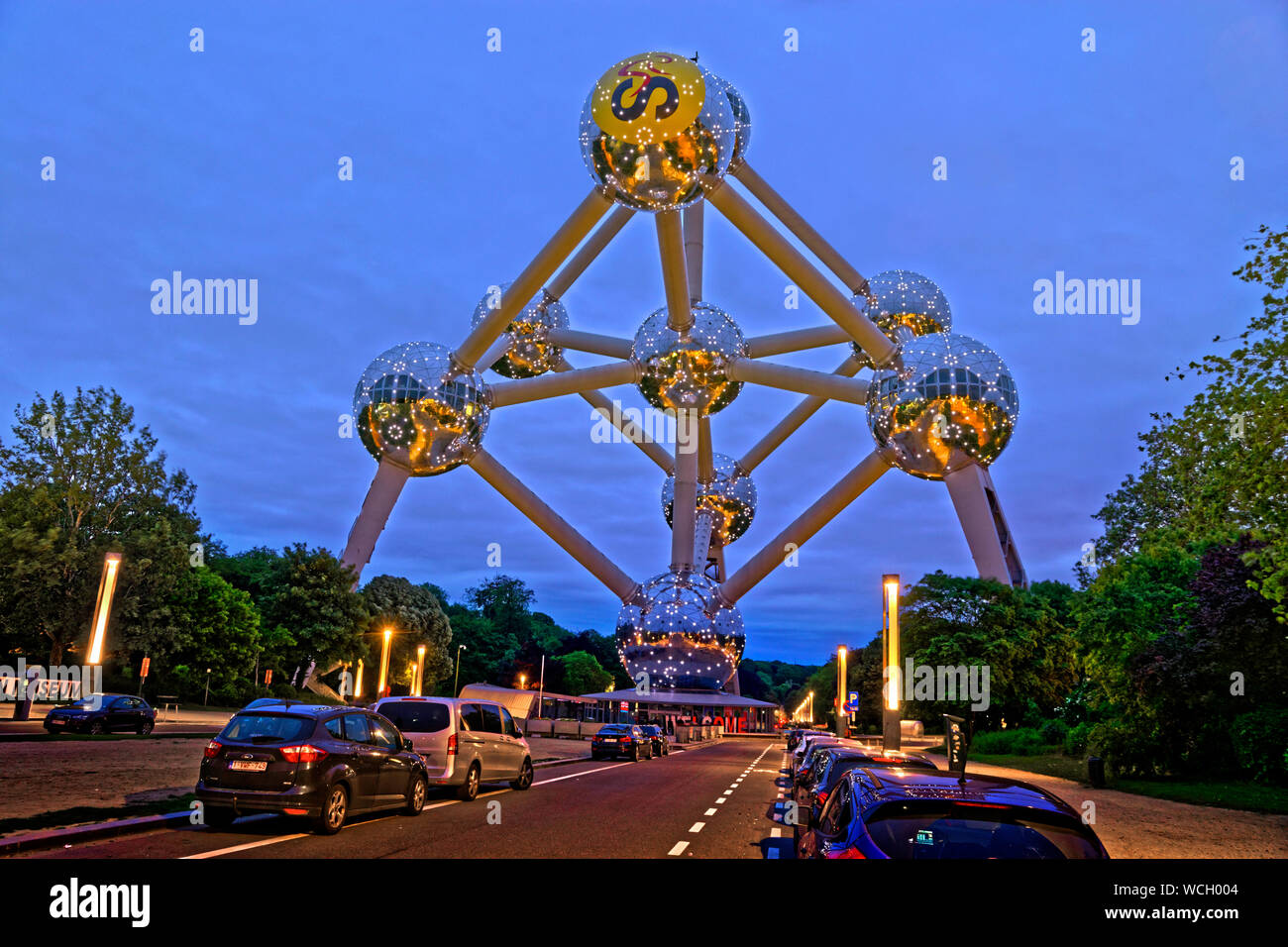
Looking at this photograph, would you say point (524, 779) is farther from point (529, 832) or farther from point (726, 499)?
point (726, 499)

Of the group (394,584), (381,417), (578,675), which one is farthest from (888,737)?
(578,675)

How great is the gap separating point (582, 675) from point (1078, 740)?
3815 inches

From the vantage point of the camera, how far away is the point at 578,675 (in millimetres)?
125500

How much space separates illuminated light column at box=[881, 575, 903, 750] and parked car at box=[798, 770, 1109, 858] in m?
20.2

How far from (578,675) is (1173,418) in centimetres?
11386

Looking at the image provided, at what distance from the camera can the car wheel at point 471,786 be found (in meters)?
15.3

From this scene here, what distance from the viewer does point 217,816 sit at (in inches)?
438

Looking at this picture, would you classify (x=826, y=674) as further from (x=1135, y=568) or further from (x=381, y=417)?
(x=381, y=417)

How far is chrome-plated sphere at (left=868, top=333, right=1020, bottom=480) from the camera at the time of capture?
18.2 meters

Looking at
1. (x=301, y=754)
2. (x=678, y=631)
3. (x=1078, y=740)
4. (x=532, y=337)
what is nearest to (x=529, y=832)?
(x=301, y=754)

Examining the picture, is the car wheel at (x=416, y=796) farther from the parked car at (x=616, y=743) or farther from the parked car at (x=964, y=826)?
the parked car at (x=616, y=743)

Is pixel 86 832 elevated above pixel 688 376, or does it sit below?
below

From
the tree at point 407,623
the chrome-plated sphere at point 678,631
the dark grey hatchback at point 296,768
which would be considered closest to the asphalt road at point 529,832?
the dark grey hatchback at point 296,768

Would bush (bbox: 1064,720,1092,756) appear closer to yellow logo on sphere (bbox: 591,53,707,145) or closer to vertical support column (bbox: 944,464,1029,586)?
vertical support column (bbox: 944,464,1029,586)
